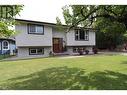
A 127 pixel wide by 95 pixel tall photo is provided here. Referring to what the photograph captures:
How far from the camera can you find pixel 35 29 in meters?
29.5

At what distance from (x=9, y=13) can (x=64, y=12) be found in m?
9.57

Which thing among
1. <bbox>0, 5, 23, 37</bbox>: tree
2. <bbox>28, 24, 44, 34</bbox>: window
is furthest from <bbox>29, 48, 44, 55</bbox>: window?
<bbox>0, 5, 23, 37</bbox>: tree

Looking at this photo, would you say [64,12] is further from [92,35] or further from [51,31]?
[92,35]

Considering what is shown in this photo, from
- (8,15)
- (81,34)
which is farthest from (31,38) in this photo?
(8,15)

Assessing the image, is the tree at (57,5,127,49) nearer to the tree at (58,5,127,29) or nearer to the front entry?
the tree at (58,5,127,29)

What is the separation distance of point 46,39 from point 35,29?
211cm

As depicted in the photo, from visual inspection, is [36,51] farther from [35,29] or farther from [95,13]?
[95,13]

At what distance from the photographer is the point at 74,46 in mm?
35812

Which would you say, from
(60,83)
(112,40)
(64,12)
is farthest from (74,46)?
(60,83)

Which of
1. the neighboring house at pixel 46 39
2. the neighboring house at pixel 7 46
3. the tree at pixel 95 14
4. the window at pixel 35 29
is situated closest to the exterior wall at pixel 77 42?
the neighboring house at pixel 46 39

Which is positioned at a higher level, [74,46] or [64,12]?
[64,12]

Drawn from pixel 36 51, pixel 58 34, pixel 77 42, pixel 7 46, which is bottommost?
pixel 36 51

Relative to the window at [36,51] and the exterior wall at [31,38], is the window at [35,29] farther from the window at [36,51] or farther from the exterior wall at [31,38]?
the window at [36,51]

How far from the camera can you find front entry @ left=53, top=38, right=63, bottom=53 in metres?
33.7
